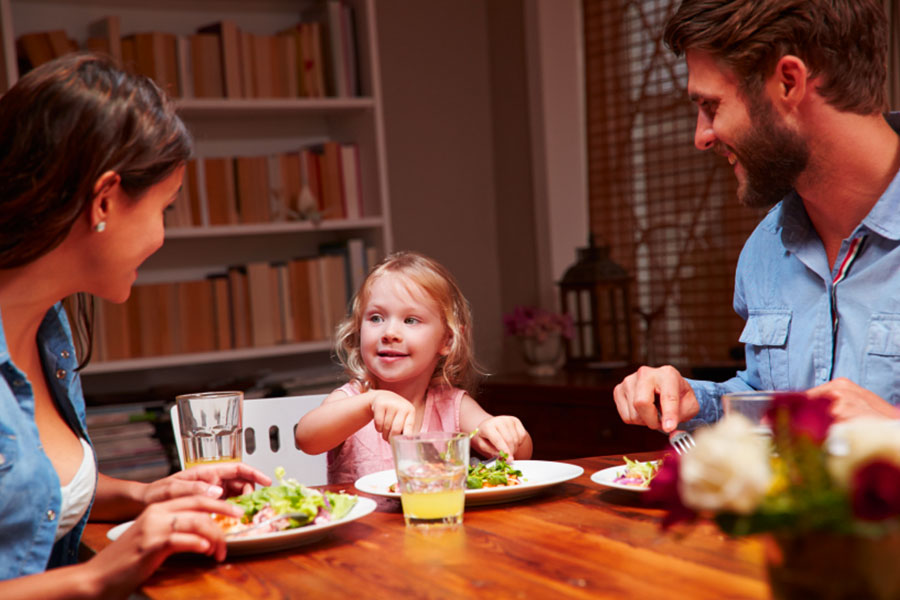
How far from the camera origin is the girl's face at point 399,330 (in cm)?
199

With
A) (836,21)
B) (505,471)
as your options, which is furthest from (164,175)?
(836,21)

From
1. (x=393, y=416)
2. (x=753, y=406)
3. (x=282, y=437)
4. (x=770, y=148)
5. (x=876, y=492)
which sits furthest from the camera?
(x=282, y=437)

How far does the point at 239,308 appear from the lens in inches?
126

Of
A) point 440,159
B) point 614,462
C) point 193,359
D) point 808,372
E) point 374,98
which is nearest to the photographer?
point 614,462

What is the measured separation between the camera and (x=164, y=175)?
1.29 m

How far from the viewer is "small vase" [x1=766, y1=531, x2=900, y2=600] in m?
0.57

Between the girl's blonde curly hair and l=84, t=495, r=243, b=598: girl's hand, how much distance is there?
40.0 inches

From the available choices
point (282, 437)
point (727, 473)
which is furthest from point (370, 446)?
point (727, 473)

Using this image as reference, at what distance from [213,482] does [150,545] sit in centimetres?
31

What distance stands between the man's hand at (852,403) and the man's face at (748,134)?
60cm

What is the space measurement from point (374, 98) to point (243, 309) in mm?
881

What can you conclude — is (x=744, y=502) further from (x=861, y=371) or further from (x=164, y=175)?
(x=861, y=371)

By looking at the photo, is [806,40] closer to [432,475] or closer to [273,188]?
[432,475]

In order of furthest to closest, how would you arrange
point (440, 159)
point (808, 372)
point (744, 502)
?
point (440, 159)
point (808, 372)
point (744, 502)
